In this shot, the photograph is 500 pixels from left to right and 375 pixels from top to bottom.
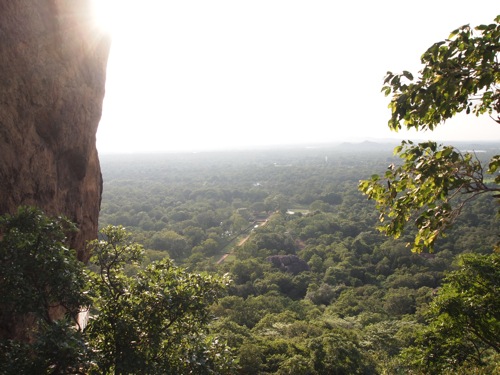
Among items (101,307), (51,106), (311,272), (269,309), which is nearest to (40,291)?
(101,307)

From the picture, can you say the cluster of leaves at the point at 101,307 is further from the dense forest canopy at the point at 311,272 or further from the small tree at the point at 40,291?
the dense forest canopy at the point at 311,272

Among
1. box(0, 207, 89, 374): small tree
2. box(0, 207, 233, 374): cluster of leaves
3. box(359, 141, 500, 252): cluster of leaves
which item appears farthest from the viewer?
box(359, 141, 500, 252): cluster of leaves

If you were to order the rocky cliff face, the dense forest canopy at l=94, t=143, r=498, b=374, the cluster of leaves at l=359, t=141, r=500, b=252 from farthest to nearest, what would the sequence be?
the dense forest canopy at l=94, t=143, r=498, b=374 < the rocky cliff face < the cluster of leaves at l=359, t=141, r=500, b=252

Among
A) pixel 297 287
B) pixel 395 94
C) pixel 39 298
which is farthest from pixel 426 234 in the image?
pixel 297 287

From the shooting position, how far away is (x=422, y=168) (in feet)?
15.5

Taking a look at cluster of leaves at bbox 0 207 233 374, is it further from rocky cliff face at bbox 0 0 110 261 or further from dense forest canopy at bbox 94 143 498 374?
rocky cliff face at bbox 0 0 110 261

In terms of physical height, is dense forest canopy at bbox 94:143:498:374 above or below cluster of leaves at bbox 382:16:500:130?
below

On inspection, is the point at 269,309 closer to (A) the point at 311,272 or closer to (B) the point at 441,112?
(A) the point at 311,272

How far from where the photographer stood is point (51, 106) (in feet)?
28.6

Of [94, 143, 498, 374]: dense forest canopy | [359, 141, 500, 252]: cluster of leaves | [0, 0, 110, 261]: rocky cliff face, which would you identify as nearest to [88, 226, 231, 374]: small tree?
[94, 143, 498, 374]: dense forest canopy

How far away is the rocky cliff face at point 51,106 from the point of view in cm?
732

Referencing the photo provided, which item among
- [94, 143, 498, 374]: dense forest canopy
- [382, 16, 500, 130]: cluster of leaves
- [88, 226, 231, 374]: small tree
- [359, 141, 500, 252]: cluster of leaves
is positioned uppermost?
[382, 16, 500, 130]: cluster of leaves

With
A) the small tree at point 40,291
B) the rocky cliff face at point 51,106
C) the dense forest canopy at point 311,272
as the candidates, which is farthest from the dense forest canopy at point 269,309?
the rocky cliff face at point 51,106

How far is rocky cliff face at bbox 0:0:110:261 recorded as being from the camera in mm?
7320
